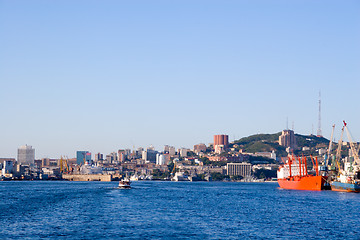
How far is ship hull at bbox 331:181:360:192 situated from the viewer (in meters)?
149

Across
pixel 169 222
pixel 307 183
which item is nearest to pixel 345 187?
pixel 307 183

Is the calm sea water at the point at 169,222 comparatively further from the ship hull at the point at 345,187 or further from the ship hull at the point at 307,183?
the ship hull at the point at 307,183

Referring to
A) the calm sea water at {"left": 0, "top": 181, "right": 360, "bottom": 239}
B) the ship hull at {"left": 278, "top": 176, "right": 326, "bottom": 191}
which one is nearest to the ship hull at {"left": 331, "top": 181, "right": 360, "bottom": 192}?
the ship hull at {"left": 278, "top": 176, "right": 326, "bottom": 191}

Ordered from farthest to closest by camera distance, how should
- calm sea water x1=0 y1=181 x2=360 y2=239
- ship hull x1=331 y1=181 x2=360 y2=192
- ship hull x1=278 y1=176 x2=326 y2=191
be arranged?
1. ship hull x1=278 y1=176 x2=326 y2=191
2. ship hull x1=331 y1=181 x2=360 y2=192
3. calm sea water x1=0 y1=181 x2=360 y2=239

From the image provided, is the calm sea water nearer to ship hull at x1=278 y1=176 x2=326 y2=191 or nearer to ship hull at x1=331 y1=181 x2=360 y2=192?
ship hull at x1=331 y1=181 x2=360 y2=192

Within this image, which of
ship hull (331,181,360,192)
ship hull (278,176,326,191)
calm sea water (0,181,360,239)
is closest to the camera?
calm sea water (0,181,360,239)

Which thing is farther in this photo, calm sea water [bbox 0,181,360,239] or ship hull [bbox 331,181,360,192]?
ship hull [bbox 331,181,360,192]

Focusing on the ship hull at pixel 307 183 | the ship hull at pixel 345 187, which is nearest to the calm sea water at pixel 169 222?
the ship hull at pixel 345 187

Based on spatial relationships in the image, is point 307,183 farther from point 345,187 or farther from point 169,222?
point 169,222

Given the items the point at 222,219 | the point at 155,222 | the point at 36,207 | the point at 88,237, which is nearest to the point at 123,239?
the point at 88,237

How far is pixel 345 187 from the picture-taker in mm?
154125

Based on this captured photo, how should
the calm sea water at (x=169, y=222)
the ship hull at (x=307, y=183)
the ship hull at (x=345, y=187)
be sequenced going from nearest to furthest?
the calm sea water at (x=169, y=222), the ship hull at (x=345, y=187), the ship hull at (x=307, y=183)

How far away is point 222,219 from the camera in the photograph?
236 feet

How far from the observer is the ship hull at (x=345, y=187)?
149250 millimetres
